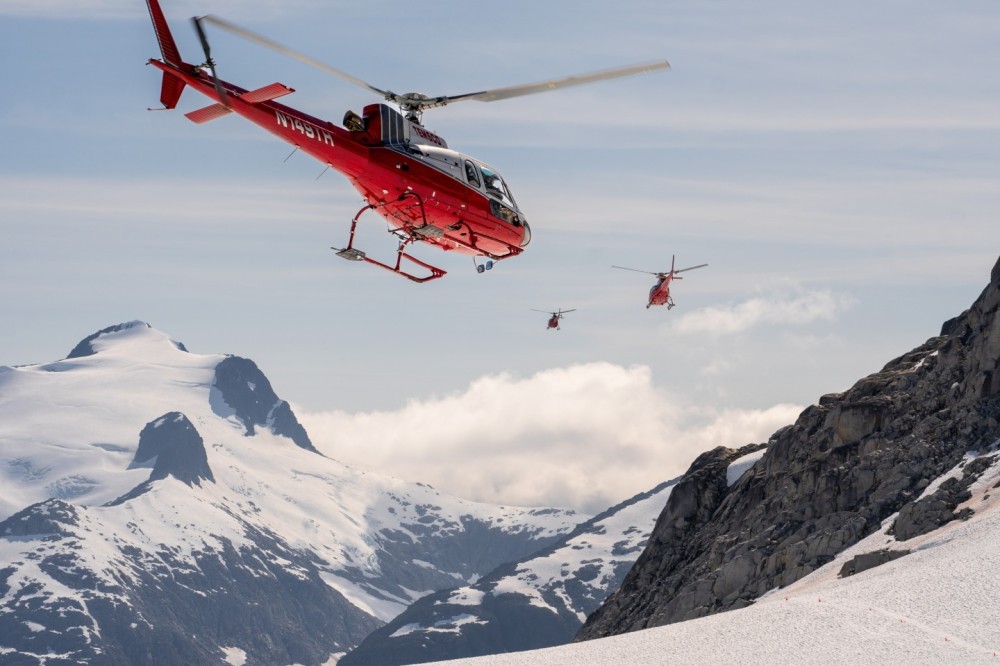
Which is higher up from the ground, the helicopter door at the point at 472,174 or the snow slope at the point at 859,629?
the helicopter door at the point at 472,174

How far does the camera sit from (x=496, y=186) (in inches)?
2894

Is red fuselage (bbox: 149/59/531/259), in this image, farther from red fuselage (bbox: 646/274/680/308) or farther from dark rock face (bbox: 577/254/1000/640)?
red fuselage (bbox: 646/274/680/308)

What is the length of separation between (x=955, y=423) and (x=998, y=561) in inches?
1345

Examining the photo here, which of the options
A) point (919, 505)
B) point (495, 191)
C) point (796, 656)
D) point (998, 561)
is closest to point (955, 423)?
point (919, 505)

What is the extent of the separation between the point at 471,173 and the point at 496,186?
7.79ft

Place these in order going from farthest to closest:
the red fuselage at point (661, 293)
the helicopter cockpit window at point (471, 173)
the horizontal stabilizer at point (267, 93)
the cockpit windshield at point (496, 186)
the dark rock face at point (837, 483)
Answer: the red fuselage at point (661, 293) → the dark rock face at point (837, 483) → the cockpit windshield at point (496, 186) → the helicopter cockpit window at point (471, 173) → the horizontal stabilizer at point (267, 93)

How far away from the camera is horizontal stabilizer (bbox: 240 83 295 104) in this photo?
59759 millimetres

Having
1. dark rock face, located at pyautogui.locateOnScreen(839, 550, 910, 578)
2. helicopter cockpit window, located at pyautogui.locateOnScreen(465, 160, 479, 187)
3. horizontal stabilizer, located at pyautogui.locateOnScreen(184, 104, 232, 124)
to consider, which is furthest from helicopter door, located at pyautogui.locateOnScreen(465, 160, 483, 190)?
Result: dark rock face, located at pyautogui.locateOnScreen(839, 550, 910, 578)

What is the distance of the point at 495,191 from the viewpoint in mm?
73250

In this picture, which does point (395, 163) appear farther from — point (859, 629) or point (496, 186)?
point (859, 629)

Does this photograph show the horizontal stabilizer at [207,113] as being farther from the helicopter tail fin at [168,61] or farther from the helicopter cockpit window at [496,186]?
the helicopter cockpit window at [496,186]

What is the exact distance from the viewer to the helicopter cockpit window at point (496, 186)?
72.8 meters

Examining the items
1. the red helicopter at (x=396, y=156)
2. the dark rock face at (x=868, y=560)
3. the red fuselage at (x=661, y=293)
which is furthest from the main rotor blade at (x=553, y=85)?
the red fuselage at (x=661, y=293)

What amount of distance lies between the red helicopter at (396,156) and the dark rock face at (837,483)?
3184 cm
